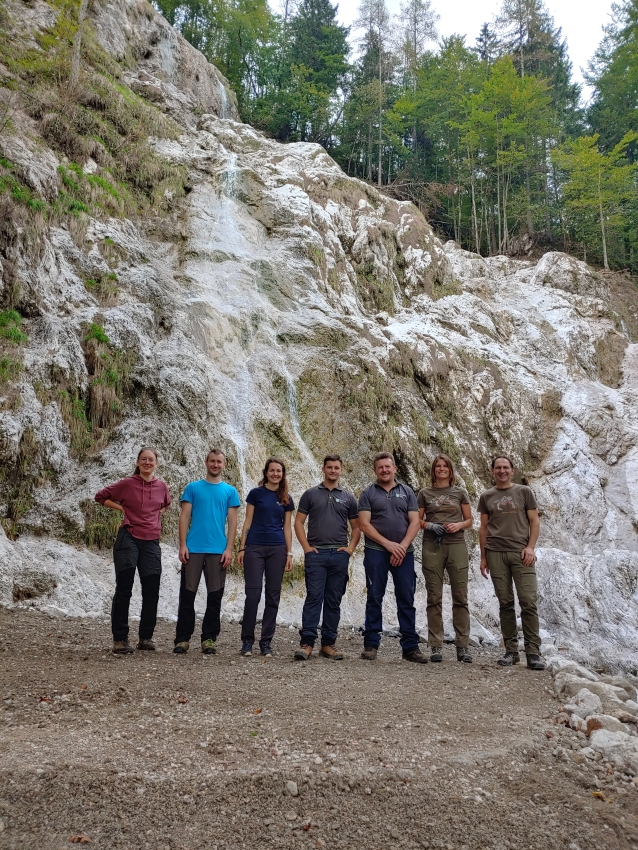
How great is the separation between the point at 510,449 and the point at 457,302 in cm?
607

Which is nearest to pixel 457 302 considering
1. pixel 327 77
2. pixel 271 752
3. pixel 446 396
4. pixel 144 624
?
pixel 446 396

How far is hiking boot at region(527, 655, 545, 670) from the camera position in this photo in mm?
5996

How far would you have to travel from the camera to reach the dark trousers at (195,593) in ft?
18.7

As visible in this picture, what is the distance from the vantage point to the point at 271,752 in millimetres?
3201

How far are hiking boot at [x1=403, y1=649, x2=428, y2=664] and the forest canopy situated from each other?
26164 mm

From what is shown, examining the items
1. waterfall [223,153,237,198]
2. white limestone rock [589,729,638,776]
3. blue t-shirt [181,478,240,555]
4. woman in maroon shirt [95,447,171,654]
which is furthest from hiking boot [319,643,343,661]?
waterfall [223,153,237,198]

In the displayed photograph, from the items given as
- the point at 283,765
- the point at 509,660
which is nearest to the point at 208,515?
the point at 283,765

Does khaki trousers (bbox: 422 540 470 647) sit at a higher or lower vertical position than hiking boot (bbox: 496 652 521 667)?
higher

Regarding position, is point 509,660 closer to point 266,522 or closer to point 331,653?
point 331,653

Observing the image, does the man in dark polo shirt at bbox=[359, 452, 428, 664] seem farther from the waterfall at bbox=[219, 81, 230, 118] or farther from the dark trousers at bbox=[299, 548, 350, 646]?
the waterfall at bbox=[219, 81, 230, 118]

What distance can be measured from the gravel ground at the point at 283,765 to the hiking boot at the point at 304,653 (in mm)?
660

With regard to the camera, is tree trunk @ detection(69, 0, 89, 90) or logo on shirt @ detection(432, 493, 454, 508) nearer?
logo on shirt @ detection(432, 493, 454, 508)

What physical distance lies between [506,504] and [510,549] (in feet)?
1.61

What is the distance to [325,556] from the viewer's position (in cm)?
Answer: 595
